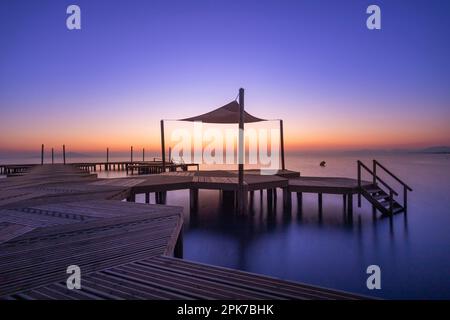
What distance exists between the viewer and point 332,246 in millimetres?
6855

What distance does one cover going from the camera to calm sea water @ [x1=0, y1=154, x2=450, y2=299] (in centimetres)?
512

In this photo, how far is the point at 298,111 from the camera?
839 inches

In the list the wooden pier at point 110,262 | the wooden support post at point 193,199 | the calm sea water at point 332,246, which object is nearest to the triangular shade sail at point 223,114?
the wooden support post at point 193,199

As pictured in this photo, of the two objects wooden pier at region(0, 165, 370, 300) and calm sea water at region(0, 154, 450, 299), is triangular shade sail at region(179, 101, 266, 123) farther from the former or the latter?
wooden pier at region(0, 165, 370, 300)

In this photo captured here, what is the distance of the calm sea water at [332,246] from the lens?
16.8ft

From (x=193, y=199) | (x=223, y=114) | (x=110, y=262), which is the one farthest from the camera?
(x=223, y=114)

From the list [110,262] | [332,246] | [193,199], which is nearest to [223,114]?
[193,199]

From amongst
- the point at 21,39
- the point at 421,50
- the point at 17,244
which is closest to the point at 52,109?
the point at 21,39

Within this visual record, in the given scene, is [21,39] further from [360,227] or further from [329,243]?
[360,227]

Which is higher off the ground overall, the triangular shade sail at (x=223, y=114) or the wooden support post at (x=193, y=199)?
the triangular shade sail at (x=223, y=114)

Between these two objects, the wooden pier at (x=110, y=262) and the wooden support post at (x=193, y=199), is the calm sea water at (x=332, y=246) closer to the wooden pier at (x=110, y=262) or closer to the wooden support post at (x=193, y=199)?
the wooden support post at (x=193, y=199)

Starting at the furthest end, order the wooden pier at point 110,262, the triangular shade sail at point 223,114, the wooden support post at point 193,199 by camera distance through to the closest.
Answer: the triangular shade sail at point 223,114 < the wooden support post at point 193,199 < the wooden pier at point 110,262

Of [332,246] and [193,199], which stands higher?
[193,199]

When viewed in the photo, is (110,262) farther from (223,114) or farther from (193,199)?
(223,114)
